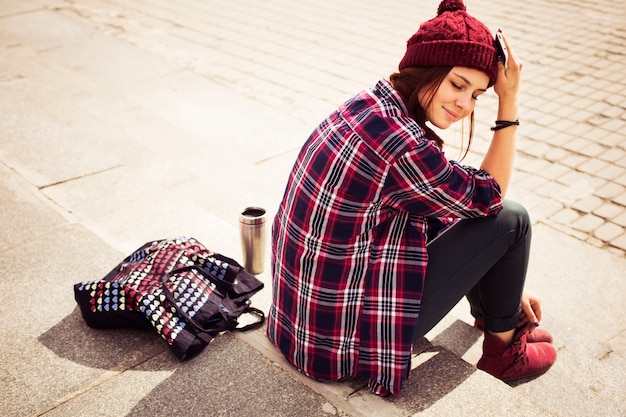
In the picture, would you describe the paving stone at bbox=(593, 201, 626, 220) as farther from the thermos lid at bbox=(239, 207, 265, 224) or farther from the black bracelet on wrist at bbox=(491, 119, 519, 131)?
the thermos lid at bbox=(239, 207, 265, 224)

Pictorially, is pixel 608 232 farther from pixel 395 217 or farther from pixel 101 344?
pixel 101 344

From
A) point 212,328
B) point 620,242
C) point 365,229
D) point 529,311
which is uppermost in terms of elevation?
point 365,229

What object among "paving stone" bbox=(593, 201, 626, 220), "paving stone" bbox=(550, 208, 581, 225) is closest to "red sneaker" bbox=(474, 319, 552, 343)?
"paving stone" bbox=(550, 208, 581, 225)

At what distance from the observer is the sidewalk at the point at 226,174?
248cm

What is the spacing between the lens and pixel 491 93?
6.26 metres

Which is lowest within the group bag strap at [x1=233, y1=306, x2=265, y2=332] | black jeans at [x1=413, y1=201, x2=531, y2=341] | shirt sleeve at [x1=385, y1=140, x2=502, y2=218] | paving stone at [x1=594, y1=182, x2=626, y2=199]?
paving stone at [x1=594, y1=182, x2=626, y2=199]

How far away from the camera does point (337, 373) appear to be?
2.44 meters

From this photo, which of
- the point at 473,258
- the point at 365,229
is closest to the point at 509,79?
the point at 473,258

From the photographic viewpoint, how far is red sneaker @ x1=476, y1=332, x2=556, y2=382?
278 centimetres

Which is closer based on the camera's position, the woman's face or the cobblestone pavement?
the woman's face

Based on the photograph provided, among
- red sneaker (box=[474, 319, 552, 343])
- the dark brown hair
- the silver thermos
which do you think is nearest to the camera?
the dark brown hair

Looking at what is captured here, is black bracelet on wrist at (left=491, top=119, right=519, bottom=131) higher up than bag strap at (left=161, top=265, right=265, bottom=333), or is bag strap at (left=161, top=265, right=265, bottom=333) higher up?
black bracelet on wrist at (left=491, top=119, right=519, bottom=131)

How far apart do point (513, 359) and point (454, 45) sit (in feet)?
4.48

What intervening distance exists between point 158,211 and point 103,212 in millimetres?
301
